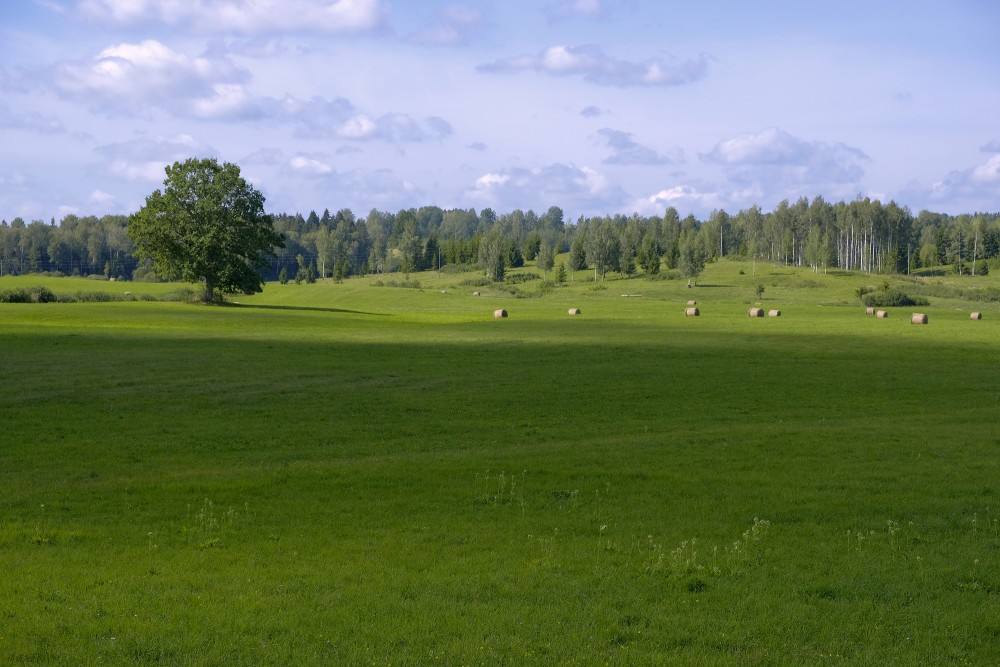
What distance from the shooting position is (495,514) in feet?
51.4

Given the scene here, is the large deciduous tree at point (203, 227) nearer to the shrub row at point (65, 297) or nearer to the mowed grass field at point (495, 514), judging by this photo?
the shrub row at point (65, 297)

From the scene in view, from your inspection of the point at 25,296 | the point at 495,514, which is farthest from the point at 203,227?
the point at 495,514

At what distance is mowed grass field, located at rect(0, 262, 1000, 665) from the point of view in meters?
9.90

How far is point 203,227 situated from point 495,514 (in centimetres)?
8220

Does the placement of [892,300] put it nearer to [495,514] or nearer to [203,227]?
[203,227]

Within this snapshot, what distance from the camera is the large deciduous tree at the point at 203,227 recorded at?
298 ft

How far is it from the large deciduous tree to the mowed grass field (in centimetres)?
5415

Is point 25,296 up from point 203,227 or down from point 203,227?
down

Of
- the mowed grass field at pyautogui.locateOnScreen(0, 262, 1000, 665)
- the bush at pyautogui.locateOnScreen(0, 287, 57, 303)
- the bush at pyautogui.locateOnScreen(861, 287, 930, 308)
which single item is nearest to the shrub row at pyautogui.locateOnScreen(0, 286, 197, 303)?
the bush at pyautogui.locateOnScreen(0, 287, 57, 303)

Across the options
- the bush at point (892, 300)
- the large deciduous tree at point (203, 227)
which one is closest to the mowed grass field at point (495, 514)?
the large deciduous tree at point (203, 227)

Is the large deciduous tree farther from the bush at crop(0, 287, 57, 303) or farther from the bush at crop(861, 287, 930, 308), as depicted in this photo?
the bush at crop(861, 287, 930, 308)

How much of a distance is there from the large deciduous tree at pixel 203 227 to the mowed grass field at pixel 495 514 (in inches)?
2132

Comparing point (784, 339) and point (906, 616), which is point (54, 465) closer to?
point (906, 616)

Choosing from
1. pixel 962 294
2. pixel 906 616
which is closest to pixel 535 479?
pixel 906 616
